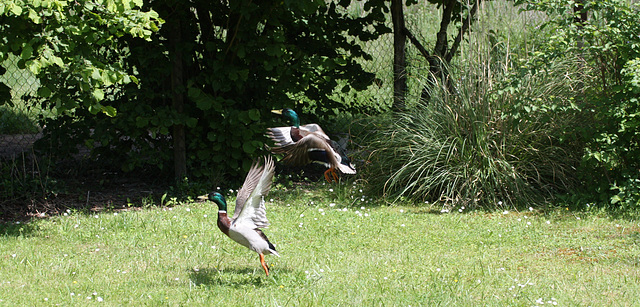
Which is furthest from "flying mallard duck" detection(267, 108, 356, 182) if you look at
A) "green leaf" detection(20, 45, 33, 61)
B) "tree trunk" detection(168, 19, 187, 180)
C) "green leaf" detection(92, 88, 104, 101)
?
"green leaf" detection(20, 45, 33, 61)

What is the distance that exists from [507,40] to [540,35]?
109 cm

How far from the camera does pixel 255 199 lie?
4.09 meters

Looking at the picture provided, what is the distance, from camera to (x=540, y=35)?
732 cm

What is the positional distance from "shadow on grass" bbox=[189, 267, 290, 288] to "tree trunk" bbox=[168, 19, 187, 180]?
2493 millimetres

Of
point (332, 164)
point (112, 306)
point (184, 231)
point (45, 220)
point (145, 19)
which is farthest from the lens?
point (332, 164)

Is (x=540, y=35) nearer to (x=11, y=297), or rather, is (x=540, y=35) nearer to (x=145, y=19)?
(x=145, y=19)

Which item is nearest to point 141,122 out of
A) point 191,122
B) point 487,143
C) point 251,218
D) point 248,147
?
point 191,122

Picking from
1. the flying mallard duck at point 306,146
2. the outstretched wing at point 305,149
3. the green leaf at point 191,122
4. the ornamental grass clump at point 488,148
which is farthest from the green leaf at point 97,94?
the ornamental grass clump at point 488,148

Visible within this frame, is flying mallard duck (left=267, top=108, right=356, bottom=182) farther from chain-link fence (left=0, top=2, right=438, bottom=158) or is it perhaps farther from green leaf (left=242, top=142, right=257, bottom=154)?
chain-link fence (left=0, top=2, right=438, bottom=158)

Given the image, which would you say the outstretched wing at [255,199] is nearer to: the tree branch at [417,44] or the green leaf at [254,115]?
the green leaf at [254,115]

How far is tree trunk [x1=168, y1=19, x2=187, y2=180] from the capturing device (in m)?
6.42

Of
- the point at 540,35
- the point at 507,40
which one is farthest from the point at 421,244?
the point at 540,35

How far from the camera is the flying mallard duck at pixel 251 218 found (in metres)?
4.03

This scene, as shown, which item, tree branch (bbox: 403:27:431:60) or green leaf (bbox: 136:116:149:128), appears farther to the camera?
tree branch (bbox: 403:27:431:60)
